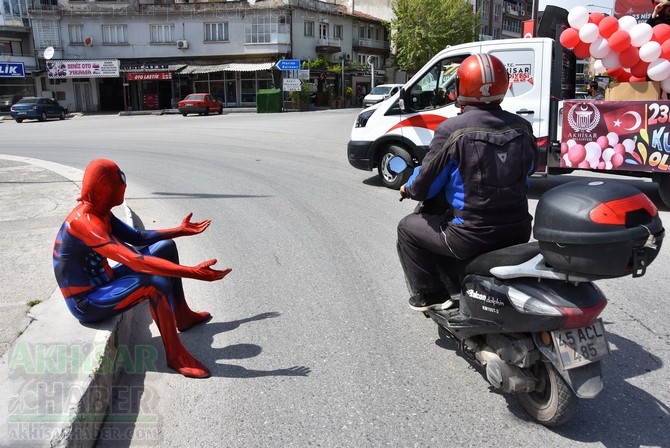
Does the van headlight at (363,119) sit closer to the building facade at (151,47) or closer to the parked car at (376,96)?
the parked car at (376,96)

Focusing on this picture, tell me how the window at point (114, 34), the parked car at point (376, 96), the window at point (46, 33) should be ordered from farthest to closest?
the window at point (114, 34) → the window at point (46, 33) → the parked car at point (376, 96)

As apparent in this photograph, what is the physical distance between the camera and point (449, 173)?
11.1 ft

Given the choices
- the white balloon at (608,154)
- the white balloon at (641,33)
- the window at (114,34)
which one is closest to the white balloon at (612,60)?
the white balloon at (641,33)

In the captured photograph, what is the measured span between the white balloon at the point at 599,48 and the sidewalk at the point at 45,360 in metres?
7.87

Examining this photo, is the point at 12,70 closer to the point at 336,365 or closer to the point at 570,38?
the point at 570,38

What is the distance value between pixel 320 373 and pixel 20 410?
1.71 metres

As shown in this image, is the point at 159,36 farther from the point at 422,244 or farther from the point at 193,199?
the point at 422,244

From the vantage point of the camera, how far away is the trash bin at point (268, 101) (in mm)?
39938

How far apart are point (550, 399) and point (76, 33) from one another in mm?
54534

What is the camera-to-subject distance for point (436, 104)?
9039 millimetres

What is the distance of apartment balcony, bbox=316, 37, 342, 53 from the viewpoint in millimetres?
50969

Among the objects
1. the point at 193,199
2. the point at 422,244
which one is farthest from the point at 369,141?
the point at 422,244

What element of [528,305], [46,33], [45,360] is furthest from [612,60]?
[46,33]

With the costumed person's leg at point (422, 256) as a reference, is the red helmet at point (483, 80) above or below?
above
